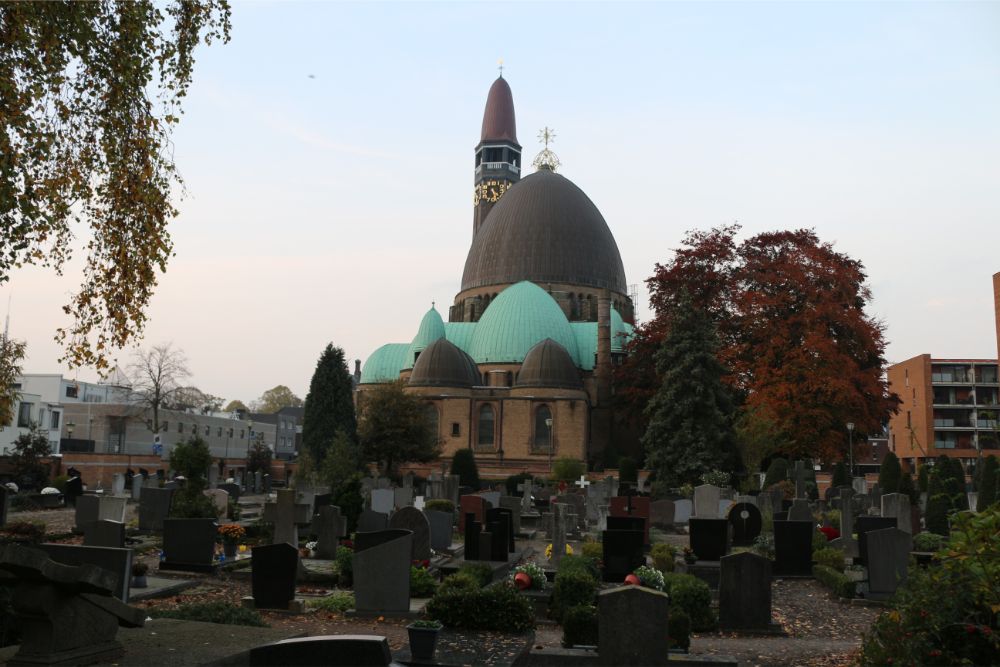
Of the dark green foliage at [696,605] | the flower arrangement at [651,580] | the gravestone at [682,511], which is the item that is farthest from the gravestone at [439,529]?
the gravestone at [682,511]

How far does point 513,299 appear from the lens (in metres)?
61.9

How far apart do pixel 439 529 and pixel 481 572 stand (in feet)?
16.1

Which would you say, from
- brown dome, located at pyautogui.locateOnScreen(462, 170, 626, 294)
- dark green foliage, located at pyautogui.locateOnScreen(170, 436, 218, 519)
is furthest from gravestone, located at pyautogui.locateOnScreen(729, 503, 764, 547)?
brown dome, located at pyautogui.locateOnScreen(462, 170, 626, 294)

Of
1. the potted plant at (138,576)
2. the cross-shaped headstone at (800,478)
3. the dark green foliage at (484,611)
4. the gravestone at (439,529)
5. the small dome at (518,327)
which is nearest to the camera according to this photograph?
the dark green foliage at (484,611)

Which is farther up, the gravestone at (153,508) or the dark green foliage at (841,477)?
the dark green foliage at (841,477)

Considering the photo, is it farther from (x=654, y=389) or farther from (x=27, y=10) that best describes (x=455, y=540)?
(x=654, y=389)

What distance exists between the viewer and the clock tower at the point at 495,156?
83250mm

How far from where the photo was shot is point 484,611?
29.9 ft

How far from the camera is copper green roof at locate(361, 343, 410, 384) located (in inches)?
2525

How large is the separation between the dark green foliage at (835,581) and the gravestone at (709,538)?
1.64 metres

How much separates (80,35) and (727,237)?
4184cm

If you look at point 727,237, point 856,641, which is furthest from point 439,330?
point 856,641

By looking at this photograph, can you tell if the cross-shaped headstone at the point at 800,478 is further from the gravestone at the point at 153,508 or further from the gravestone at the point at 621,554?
the gravestone at the point at 153,508

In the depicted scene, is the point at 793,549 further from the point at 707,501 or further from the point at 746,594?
the point at 707,501
